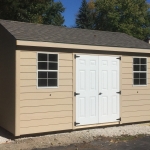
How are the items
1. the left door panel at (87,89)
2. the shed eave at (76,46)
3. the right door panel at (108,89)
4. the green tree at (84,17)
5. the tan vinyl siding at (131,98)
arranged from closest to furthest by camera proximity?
the shed eave at (76,46) → the left door panel at (87,89) → the right door panel at (108,89) → the tan vinyl siding at (131,98) → the green tree at (84,17)

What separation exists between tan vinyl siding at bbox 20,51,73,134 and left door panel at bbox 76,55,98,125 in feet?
0.92

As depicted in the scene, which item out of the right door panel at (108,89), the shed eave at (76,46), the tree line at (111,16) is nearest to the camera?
the shed eave at (76,46)

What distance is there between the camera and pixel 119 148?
6.93 meters

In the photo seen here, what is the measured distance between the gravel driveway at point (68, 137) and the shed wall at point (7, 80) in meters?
0.45

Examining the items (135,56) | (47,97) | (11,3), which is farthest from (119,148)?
(11,3)

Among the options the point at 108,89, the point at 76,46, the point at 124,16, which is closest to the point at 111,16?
the point at 124,16

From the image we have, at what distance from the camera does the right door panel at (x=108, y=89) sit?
9.04 metres

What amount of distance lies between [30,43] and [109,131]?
3.78m

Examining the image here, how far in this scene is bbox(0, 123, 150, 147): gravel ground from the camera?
7.41 m

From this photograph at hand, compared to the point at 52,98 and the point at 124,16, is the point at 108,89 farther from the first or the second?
the point at 124,16

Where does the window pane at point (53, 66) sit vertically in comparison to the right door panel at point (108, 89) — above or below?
above

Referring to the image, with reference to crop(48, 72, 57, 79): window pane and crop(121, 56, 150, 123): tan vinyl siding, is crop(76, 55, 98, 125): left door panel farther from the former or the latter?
crop(121, 56, 150, 123): tan vinyl siding

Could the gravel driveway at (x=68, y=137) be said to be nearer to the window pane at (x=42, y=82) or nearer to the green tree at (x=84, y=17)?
the window pane at (x=42, y=82)

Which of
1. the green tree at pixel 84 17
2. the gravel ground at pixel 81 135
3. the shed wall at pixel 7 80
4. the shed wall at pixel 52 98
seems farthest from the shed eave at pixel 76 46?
the green tree at pixel 84 17
